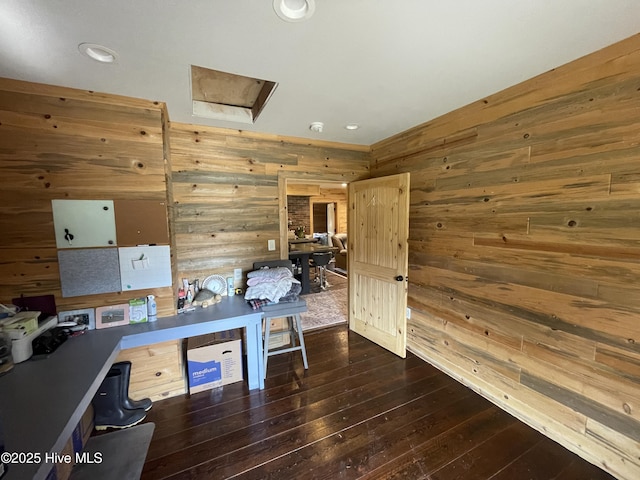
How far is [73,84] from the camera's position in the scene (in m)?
1.76

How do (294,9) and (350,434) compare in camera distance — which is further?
(350,434)

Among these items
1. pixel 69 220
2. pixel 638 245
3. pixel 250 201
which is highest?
pixel 250 201

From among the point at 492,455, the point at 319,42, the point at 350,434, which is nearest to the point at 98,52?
the point at 319,42

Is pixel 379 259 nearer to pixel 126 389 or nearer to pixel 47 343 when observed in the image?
pixel 126 389

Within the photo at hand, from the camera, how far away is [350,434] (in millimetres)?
1812

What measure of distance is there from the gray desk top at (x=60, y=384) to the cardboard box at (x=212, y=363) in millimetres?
327

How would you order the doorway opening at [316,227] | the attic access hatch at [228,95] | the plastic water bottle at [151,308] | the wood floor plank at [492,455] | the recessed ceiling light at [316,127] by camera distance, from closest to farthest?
the wood floor plank at [492,455]
the attic access hatch at [228,95]
the plastic water bottle at [151,308]
the recessed ceiling light at [316,127]
the doorway opening at [316,227]

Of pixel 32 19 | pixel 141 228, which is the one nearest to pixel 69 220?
pixel 141 228

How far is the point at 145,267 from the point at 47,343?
2.28ft

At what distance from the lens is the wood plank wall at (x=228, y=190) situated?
8.43 feet

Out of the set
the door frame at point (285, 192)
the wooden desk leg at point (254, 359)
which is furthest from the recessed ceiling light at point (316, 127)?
the wooden desk leg at point (254, 359)

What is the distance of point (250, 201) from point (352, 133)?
1.40 metres

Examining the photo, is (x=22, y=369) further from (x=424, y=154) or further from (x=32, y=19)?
(x=424, y=154)

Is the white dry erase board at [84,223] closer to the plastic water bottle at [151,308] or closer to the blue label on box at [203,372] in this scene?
the plastic water bottle at [151,308]
